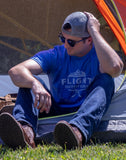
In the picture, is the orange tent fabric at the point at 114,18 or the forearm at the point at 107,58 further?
the orange tent fabric at the point at 114,18

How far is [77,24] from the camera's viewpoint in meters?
2.04

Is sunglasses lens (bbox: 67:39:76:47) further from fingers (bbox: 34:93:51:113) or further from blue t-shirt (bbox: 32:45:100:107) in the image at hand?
fingers (bbox: 34:93:51:113)

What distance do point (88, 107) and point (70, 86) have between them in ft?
1.16

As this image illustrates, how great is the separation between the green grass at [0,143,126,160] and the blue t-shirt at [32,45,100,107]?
15.7 inches

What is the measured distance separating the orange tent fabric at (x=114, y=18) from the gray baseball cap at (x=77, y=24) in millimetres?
1262

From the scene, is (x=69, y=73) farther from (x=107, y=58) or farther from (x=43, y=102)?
(x=43, y=102)

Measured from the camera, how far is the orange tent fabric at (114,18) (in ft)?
10.8

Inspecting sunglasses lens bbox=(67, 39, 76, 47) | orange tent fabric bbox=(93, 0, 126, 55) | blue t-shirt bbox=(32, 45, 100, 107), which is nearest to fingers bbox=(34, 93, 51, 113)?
blue t-shirt bbox=(32, 45, 100, 107)

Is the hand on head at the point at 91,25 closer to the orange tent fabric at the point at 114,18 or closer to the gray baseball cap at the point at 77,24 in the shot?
the gray baseball cap at the point at 77,24

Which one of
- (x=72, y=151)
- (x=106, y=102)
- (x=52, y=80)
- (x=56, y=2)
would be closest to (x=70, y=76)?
(x=52, y=80)

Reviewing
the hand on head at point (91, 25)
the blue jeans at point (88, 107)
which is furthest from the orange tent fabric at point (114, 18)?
the blue jeans at point (88, 107)

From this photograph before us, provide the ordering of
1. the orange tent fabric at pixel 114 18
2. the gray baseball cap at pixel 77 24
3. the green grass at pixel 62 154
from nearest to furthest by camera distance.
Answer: the green grass at pixel 62 154 < the gray baseball cap at pixel 77 24 < the orange tent fabric at pixel 114 18

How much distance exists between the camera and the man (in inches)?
66.2

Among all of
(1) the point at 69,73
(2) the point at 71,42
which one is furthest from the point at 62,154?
(2) the point at 71,42
